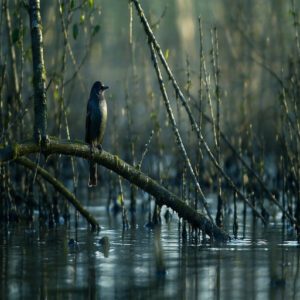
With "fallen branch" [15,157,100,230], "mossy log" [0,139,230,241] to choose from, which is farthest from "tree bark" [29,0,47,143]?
"fallen branch" [15,157,100,230]

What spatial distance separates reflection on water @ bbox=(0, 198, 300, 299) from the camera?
6930 millimetres

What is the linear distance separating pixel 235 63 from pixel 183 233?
9.24m

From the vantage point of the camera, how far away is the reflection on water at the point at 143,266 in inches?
273

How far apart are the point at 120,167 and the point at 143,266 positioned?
3.63 feet

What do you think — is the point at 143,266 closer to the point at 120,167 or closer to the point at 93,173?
the point at 120,167

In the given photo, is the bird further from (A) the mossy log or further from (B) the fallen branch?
(A) the mossy log

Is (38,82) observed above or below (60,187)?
above

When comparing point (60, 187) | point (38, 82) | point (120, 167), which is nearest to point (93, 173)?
point (60, 187)

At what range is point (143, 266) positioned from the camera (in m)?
8.09

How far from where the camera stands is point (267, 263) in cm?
823

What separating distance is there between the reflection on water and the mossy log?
0.23 metres

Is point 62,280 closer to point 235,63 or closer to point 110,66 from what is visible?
point 235,63

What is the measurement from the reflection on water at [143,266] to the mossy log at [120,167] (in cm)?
23

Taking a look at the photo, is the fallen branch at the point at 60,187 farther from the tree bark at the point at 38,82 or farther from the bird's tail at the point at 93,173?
the tree bark at the point at 38,82
